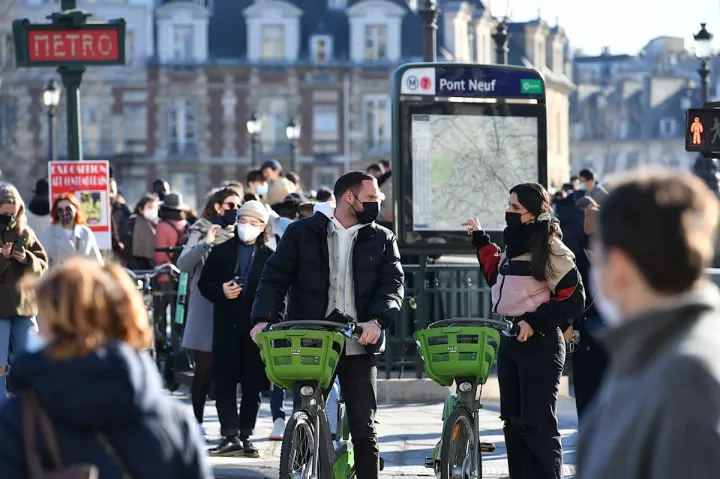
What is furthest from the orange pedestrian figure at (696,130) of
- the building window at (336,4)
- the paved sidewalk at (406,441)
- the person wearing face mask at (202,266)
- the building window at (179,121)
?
the building window at (336,4)

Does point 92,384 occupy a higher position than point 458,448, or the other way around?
point 92,384

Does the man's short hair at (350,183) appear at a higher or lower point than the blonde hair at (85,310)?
higher

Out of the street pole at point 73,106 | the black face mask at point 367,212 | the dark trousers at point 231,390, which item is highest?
the street pole at point 73,106

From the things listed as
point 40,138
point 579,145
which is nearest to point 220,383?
point 40,138

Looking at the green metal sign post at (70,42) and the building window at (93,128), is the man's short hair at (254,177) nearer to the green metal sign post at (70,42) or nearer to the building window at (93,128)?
the green metal sign post at (70,42)

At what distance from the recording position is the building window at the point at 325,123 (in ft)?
224

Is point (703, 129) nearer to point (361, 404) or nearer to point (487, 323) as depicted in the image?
point (487, 323)

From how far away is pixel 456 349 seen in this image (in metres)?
8.09

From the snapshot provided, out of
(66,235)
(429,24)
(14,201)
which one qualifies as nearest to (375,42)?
(429,24)

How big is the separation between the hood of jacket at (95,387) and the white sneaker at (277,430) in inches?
294

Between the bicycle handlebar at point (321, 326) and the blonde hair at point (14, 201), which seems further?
the blonde hair at point (14, 201)

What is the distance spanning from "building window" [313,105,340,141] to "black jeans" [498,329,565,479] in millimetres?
59803

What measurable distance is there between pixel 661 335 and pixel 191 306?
8.38 metres

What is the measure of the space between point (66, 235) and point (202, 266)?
1753 mm
